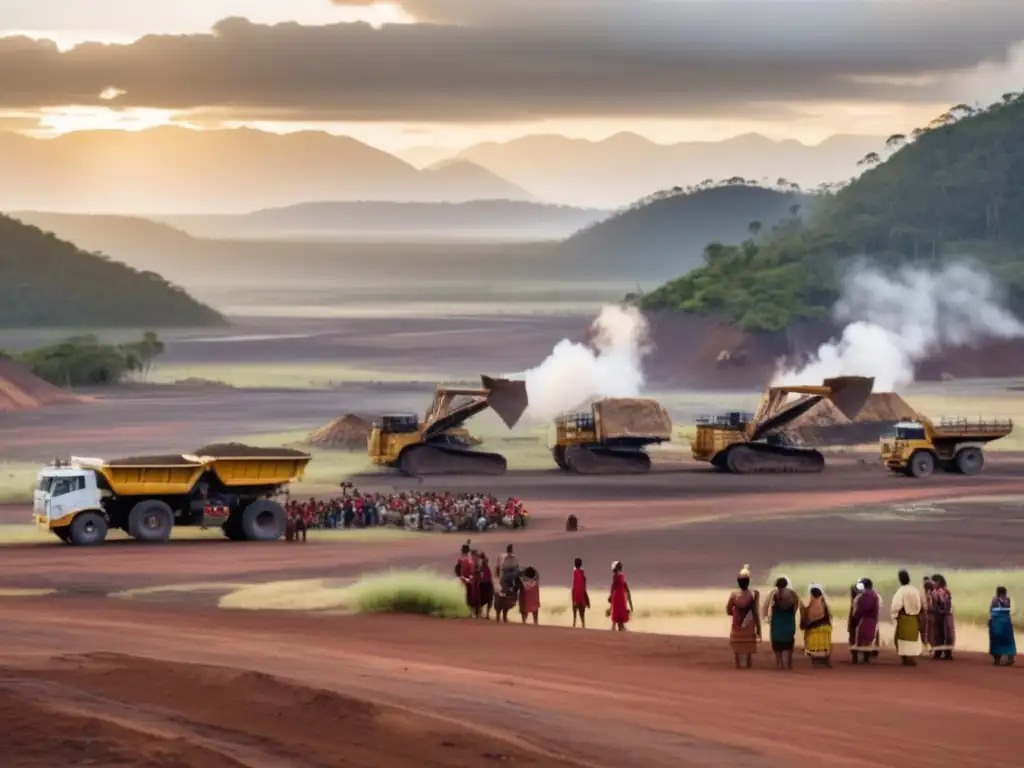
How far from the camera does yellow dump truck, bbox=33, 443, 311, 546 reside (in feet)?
144

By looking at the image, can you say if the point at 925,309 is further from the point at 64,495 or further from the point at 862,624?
the point at 862,624

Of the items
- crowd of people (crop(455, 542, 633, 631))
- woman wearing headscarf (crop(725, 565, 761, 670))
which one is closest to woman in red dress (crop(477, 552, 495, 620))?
crowd of people (crop(455, 542, 633, 631))

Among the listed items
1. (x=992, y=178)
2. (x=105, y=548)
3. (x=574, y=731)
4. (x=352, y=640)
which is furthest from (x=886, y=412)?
(x=992, y=178)

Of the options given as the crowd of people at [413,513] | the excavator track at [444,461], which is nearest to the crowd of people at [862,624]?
the crowd of people at [413,513]

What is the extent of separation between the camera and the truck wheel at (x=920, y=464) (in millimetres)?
61156

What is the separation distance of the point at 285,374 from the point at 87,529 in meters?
86.8

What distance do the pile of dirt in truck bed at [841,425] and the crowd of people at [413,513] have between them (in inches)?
974

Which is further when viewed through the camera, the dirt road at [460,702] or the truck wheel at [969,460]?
the truck wheel at [969,460]

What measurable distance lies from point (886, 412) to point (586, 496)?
1828 centimetres

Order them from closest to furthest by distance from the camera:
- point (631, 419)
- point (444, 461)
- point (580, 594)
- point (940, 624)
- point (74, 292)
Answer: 1. point (940, 624)
2. point (580, 594)
3. point (444, 461)
4. point (631, 419)
5. point (74, 292)

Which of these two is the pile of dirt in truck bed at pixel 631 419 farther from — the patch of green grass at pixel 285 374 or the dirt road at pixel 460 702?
the patch of green grass at pixel 285 374

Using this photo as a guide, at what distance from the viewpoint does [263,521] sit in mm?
46062

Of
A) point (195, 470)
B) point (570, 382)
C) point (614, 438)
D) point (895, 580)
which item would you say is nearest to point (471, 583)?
point (895, 580)

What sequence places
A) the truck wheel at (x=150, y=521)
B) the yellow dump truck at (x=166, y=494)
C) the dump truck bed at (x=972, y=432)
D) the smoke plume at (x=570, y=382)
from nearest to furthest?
the yellow dump truck at (x=166, y=494)
the truck wheel at (x=150, y=521)
the dump truck bed at (x=972, y=432)
the smoke plume at (x=570, y=382)
